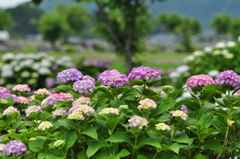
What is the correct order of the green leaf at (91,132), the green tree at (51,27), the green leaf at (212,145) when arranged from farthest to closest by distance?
1. the green tree at (51,27)
2. the green leaf at (212,145)
3. the green leaf at (91,132)

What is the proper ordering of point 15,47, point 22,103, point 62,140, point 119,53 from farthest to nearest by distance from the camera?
point 15,47 < point 119,53 < point 22,103 < point 62,140

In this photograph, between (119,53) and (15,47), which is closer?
(119,53)

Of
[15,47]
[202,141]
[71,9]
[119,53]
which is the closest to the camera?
[202,141]

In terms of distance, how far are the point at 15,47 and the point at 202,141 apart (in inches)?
1250

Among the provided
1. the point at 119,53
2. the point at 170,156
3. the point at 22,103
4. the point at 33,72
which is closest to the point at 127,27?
the point at 119,53

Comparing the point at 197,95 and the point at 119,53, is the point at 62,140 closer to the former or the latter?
the point at 197,95

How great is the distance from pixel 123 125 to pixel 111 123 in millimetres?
60

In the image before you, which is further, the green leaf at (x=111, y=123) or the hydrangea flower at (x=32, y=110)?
the hydrangea flower at (x=32, y=110)

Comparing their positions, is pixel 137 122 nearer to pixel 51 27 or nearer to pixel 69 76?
pixel 69 76

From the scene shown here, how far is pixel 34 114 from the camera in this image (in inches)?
74.7

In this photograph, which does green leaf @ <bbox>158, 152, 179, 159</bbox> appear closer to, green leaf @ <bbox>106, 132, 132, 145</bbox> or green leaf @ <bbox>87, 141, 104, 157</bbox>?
green leaf @ <bbox>106, 132, 132, 145</bbox>

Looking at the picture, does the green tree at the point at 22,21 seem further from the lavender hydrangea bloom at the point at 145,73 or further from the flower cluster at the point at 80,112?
the flower cluster at the point at 80,112

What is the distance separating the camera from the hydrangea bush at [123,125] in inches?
62.5

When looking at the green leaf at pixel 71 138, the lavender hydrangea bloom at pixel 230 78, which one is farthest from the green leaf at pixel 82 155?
the lavender hydrangea bloom at pixel 230 78
